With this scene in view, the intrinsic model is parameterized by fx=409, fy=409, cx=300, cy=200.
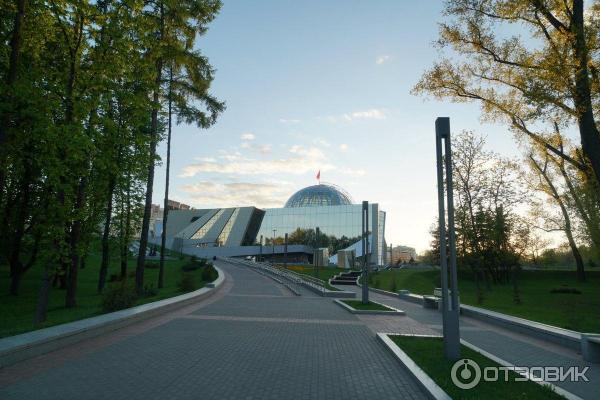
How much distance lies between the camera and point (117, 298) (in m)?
12.8

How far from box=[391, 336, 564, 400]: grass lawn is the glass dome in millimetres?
81106

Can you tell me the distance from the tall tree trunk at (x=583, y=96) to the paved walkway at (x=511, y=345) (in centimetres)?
548

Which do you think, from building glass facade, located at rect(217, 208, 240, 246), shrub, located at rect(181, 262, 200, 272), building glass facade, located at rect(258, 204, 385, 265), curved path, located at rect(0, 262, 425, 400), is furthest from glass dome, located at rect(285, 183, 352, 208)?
curved path, located at rect(0, 262, 425, 400)

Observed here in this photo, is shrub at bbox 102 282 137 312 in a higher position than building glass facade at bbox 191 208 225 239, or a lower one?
lower

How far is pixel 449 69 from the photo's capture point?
16.9 meters

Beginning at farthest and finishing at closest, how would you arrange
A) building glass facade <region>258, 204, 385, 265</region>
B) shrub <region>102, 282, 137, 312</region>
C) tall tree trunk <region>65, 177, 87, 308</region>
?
building glass facade <region>258, 204, 385, 265</region> → tall tree trunk <region>65, 177, 87, 308</region> → shrub <region>102, 282, 137, 312</region>

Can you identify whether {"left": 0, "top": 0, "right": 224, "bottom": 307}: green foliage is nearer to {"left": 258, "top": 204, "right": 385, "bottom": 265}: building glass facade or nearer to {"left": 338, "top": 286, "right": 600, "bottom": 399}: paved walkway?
{"left": 338, "top": 286, "right": 600, "bottom": 399}: paved walkway

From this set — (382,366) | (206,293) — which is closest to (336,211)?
(206,293)

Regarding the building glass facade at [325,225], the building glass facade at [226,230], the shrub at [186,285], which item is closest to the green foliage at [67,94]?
the shrub at [186,285]

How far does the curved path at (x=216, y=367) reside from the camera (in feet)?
18.6

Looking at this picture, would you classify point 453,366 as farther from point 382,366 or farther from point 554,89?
point 554,89

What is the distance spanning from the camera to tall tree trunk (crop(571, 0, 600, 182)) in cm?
1188

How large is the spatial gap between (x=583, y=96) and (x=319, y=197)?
81.1 meters

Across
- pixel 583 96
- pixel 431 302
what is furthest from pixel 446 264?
pixel 431 302
